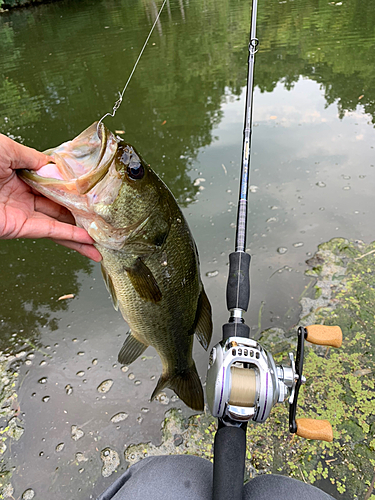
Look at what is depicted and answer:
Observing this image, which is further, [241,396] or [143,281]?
[143,281]

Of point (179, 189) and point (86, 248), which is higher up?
point (86, 248)

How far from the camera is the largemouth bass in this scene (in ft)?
4.56

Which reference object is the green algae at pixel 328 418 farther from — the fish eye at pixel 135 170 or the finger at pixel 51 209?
the fish eye at pixel 135 170

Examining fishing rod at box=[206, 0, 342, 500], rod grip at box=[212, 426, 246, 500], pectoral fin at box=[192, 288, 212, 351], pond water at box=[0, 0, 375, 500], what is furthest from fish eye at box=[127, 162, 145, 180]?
pond water at box=[0, 0, 375, 500]

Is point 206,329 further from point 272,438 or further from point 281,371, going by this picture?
point 272,438

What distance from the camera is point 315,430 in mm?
1220

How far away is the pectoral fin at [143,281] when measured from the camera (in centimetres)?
156

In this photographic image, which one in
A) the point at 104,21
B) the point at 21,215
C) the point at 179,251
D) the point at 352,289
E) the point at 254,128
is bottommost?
the point at 352,289

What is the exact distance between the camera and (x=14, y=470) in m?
2.02

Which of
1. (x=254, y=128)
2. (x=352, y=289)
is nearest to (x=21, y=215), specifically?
→ (x=352, y=289)

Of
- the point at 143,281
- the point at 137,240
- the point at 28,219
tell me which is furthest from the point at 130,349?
the point at 28,219

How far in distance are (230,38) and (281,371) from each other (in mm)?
12220

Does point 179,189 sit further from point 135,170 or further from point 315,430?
point 315,430

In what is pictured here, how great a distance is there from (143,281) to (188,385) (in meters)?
0.67
